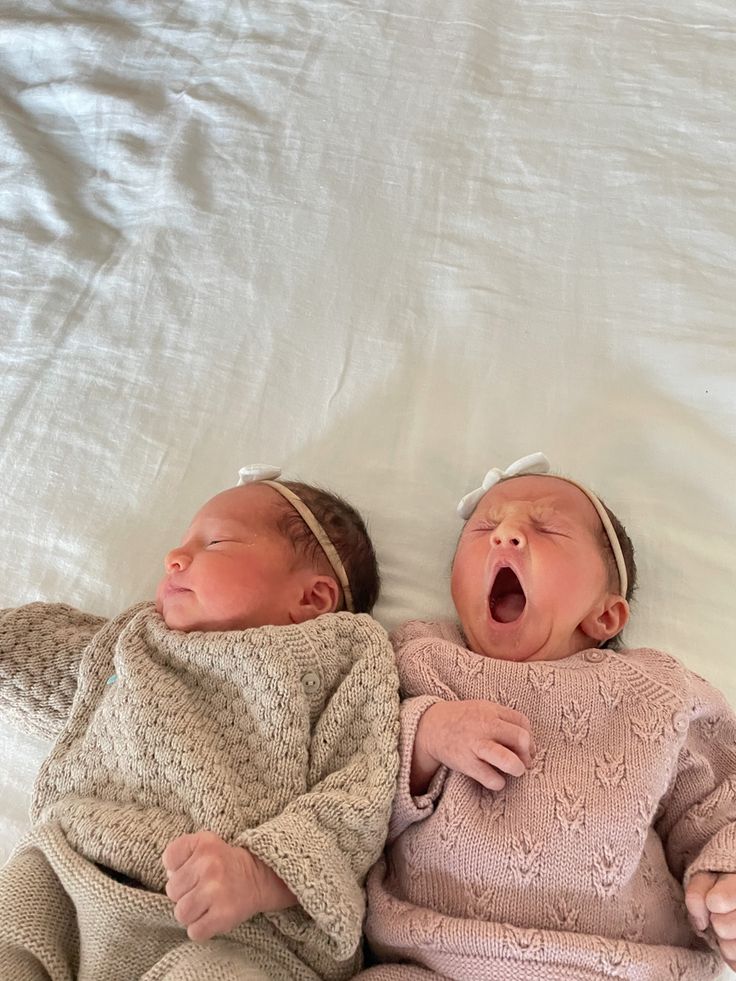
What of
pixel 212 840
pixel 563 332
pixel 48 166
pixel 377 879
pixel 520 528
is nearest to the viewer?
pixel 212 840

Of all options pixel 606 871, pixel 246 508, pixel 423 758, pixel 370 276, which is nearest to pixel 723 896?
pixel 606 871

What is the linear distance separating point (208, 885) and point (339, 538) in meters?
0.51

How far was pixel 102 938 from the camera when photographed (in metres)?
0.97

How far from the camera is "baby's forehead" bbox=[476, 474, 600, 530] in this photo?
48.4 inches

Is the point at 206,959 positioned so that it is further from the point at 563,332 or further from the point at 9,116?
the point at 9,116

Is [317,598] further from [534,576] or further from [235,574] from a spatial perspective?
[534,576]

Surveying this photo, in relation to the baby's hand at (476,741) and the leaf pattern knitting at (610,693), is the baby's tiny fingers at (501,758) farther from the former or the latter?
the leaf pattern knitting at (610,693)

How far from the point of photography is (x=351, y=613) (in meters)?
1.20

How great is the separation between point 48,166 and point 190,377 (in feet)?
1.84

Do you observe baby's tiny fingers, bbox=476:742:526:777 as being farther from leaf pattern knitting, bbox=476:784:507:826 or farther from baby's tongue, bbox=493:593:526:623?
baby's tongue, bbox=493:593:526:623

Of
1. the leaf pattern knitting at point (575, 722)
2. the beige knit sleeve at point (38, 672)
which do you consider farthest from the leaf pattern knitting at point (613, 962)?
the beige knit sleeve at point (38, 672)

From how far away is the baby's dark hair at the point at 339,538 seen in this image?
1236 mm

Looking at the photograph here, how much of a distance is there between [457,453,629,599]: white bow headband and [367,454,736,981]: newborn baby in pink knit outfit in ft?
0.14

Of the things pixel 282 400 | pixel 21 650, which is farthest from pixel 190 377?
pixel 21 650
